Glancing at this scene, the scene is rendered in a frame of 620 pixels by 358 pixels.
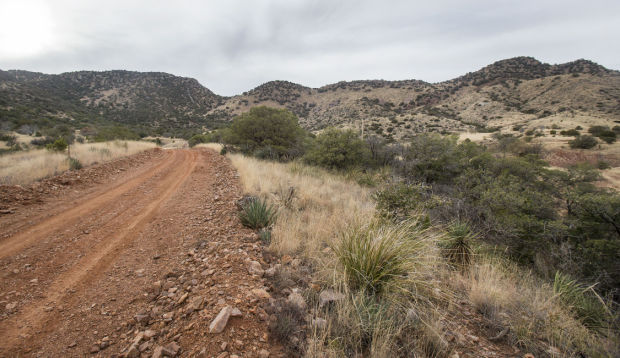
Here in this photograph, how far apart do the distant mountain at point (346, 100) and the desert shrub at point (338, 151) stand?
20.8 m

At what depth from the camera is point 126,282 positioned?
9.17 ft

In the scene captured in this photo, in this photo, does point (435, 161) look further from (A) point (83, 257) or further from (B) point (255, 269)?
(A) point (83, 257)

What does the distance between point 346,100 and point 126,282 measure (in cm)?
6781

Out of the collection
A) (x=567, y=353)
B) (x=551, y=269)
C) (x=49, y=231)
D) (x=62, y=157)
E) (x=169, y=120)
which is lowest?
(x=551, y=269)

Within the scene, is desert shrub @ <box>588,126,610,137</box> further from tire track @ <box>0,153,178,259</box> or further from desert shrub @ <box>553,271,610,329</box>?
tire track @ <box>0,153,178,259</box>

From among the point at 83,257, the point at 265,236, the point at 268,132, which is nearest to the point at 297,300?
the point at 265,236

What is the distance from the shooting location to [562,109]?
40.8 metres

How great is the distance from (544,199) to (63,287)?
1265 cm

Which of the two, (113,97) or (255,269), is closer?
(255,269)

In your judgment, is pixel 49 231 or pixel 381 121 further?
pixel 381 121

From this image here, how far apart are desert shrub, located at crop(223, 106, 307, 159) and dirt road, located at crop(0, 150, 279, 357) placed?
12.4 meters

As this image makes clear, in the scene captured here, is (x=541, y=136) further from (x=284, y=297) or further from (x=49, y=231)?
(x=49, y=231)

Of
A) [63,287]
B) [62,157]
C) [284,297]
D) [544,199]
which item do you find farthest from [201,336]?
[62,157]

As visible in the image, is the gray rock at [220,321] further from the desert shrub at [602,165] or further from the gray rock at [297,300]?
the desert shrub at [602,165]
